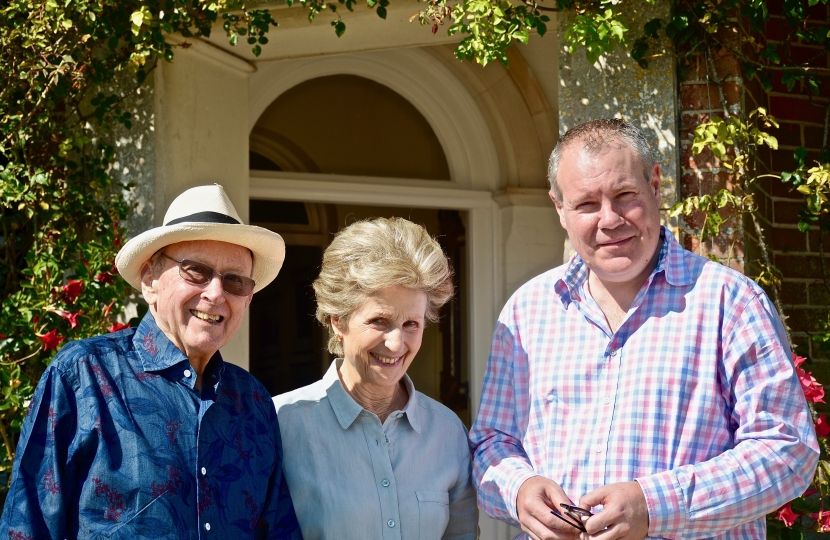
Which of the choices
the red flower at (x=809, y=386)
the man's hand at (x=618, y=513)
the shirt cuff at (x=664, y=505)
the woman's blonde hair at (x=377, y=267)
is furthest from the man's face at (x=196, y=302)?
the red flower at (x=809, y=386)

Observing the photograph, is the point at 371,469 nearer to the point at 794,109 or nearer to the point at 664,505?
the point at 664,505

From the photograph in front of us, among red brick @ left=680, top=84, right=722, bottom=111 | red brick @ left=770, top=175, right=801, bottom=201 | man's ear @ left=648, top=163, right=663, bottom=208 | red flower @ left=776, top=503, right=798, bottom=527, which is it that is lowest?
red flower @ left=776, top=503, right=798, bottom=527

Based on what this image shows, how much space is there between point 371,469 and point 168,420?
608 millimetres

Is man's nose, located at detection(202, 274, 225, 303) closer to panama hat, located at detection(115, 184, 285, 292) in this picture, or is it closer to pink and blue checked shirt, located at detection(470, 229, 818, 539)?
panama hat, located at detection(115, 184, 285, 292)

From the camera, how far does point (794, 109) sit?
13.7 feet

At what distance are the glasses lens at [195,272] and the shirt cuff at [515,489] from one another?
35.4 inches

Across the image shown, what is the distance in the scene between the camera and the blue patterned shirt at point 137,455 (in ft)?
7.34

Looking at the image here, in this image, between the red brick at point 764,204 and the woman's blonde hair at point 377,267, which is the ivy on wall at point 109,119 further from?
the woman's blonde hair at point 377,267

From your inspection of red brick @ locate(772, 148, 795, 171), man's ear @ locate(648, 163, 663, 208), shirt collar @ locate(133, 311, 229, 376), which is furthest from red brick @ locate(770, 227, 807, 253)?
shirt collar @ locate(133, 311, 229, 376)

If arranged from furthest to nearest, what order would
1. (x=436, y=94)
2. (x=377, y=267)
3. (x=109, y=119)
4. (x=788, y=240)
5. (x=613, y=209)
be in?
1. (x=436, y=94)
2. (x=109, y=119)
3. (x=788, y=240)
4. (x=377, y=267)
5. (x=613, y=209)

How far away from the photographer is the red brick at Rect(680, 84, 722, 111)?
3527mm

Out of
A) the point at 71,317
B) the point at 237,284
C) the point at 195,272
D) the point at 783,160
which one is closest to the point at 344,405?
the point at 237,284

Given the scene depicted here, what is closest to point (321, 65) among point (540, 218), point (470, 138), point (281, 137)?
point (281, 137)

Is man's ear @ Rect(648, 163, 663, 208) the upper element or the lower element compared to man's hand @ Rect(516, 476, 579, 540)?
upper
